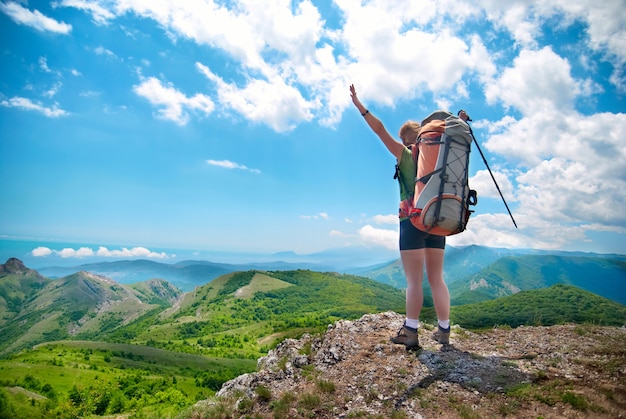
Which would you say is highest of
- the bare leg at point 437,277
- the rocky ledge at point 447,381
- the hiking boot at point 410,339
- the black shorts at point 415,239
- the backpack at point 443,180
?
the backpack at point 443,180

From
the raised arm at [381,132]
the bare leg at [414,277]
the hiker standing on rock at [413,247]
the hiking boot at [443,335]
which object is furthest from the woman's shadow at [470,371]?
the raised arm at [381,132]

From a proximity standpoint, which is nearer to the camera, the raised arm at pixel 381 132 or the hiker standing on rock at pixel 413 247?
the hiker standing on rock at pixel 413 247

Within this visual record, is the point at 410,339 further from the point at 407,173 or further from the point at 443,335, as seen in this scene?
the point at 407,173

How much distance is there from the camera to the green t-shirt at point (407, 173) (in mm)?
6207

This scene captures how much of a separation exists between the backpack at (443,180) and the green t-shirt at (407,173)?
34 centimetres

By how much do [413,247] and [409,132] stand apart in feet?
8.22

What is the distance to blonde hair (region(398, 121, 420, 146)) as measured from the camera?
22.2ft

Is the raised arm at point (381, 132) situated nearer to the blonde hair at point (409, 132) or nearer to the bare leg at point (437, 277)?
the blonde hair at point (409, 132)

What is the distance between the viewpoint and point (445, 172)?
5473 millimetres

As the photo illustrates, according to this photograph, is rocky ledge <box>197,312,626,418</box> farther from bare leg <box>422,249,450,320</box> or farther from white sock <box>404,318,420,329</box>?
bare leg <box>422,249,450,320</box>

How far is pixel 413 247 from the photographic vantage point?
6219 mm

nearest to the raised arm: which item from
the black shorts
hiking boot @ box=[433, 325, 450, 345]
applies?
the black shorts

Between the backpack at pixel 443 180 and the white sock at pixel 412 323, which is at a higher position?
the backpack at pixel 443 180

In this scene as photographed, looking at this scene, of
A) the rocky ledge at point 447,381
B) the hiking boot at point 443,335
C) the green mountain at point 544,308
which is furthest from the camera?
the green mountain at point 544,308
